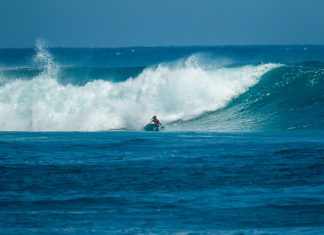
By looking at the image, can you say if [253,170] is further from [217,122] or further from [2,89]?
[2,89]

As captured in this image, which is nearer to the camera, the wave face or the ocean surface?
the ocean surface

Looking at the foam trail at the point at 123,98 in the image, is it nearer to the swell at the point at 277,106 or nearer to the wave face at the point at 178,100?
the wave face at the point at 178,100

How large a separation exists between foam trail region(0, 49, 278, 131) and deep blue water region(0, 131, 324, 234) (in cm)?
747

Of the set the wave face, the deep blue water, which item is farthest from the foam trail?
the deep blue water

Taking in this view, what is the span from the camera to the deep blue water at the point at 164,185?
14492 millimetres

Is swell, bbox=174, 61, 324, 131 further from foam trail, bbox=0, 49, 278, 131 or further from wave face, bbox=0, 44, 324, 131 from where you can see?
foam trail, bbox=0, 49, 278, 131

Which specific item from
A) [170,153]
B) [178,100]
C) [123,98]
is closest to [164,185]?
[170,153]

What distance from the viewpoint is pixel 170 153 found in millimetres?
21859

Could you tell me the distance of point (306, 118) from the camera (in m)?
30.5

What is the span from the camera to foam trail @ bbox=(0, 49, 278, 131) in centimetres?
3294

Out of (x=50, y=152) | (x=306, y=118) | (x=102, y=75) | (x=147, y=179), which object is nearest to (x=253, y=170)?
(x=147, y=179)

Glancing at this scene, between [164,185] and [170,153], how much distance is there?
13.7 feet

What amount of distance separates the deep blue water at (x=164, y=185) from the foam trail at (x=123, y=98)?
7467 millimetres

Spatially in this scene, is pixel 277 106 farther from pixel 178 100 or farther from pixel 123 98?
pixel 123 98
